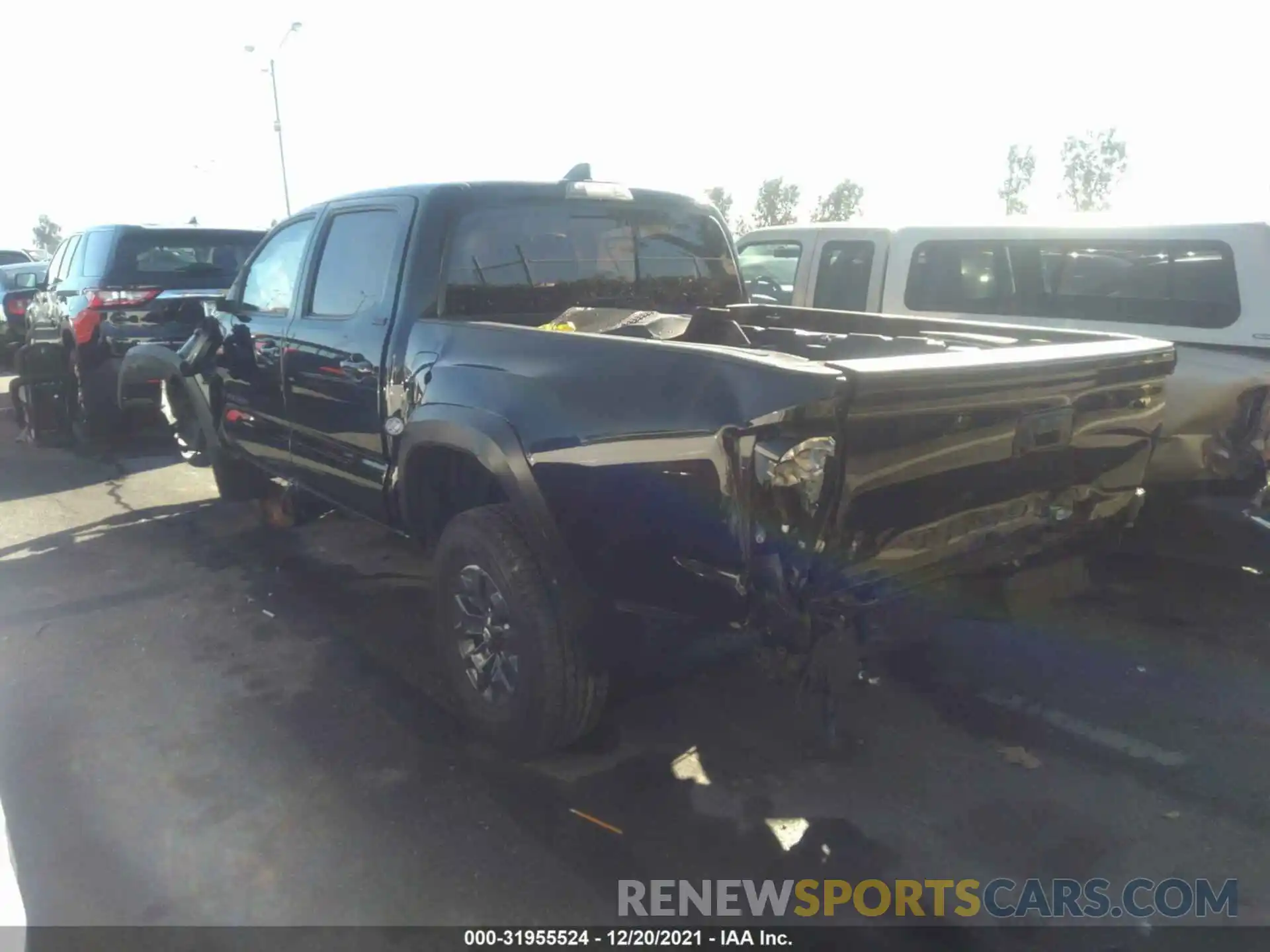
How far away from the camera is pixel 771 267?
923cm

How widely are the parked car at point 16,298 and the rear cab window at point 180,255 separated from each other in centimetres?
413

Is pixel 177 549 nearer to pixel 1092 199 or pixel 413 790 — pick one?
pixel 413 790

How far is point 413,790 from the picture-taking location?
11.4 ft

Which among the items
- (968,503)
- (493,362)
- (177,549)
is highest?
(493,362)

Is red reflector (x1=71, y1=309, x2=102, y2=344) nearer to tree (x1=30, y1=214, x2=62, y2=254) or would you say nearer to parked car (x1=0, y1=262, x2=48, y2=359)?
parked car (x1=0, y1=262, x2=48, y2=359)

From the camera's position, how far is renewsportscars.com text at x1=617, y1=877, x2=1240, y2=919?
2.87 metres

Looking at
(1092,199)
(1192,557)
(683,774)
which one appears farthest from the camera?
(1092,199)

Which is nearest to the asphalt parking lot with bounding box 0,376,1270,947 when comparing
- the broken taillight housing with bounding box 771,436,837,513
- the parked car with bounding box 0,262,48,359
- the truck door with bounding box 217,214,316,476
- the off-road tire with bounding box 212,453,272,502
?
the broken taillight housing with bounding box 771,436,837,513

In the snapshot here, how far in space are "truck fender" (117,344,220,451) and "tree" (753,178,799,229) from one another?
33.4 m

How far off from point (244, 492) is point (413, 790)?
12.4ft

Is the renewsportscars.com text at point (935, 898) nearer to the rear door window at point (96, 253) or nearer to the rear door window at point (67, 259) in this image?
the rear door window at point (96, 253)

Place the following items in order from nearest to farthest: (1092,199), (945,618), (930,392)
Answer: (930,392) → (945,618) → (1092,199)

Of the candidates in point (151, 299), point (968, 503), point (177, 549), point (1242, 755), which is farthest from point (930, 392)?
point (151, 299)

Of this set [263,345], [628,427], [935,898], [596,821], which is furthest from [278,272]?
[935,898]
